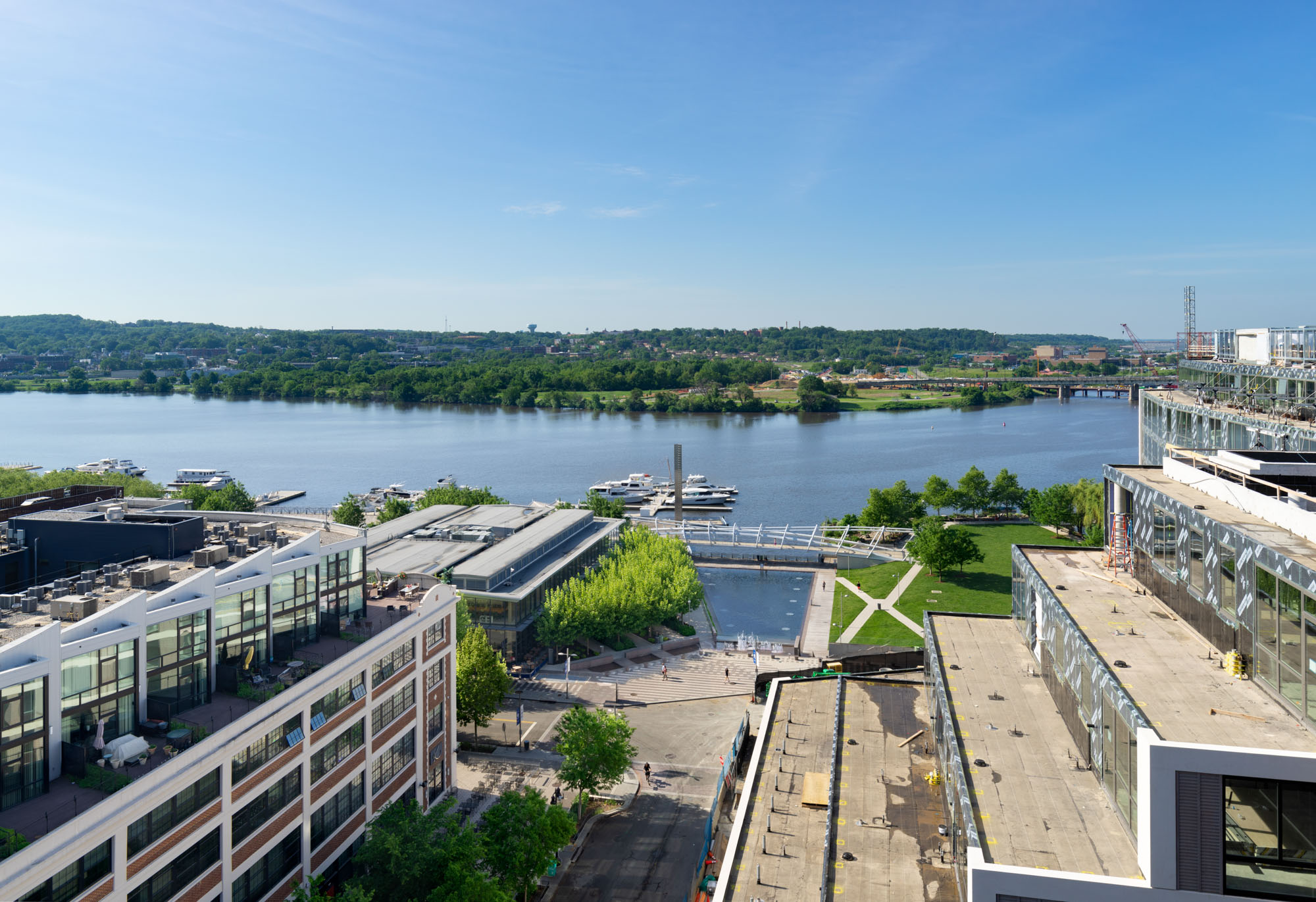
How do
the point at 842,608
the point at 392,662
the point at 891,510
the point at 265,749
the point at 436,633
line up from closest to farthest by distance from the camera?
the point at 265,749 → the point at 392,662 → the point at 436,633 → the point at 842,608 → the point at 891,510

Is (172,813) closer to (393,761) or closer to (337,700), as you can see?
(337,700)

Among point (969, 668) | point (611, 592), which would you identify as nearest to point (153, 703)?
point (969, 668)

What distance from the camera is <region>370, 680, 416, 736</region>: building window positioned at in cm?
2106

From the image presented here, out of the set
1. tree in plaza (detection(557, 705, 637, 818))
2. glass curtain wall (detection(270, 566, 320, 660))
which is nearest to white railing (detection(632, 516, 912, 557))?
tree in plaza (detection(557, 705, 637, 818))

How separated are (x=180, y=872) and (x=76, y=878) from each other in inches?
94.0

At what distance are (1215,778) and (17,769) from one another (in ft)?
53.0

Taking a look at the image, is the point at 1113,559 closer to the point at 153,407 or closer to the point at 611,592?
the point at 611,592

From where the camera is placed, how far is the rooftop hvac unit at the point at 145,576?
59.4 ft

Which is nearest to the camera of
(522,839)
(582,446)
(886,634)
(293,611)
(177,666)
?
(177,666)

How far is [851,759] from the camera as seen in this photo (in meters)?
16.4

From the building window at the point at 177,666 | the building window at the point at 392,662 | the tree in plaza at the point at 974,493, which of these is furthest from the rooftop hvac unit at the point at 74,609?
the tree in plaza at the point at 974,493

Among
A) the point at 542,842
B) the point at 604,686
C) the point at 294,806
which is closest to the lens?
the point at 294,806

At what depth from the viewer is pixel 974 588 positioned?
45375 millimetres

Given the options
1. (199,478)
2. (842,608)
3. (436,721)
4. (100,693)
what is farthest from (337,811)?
(199,478)
